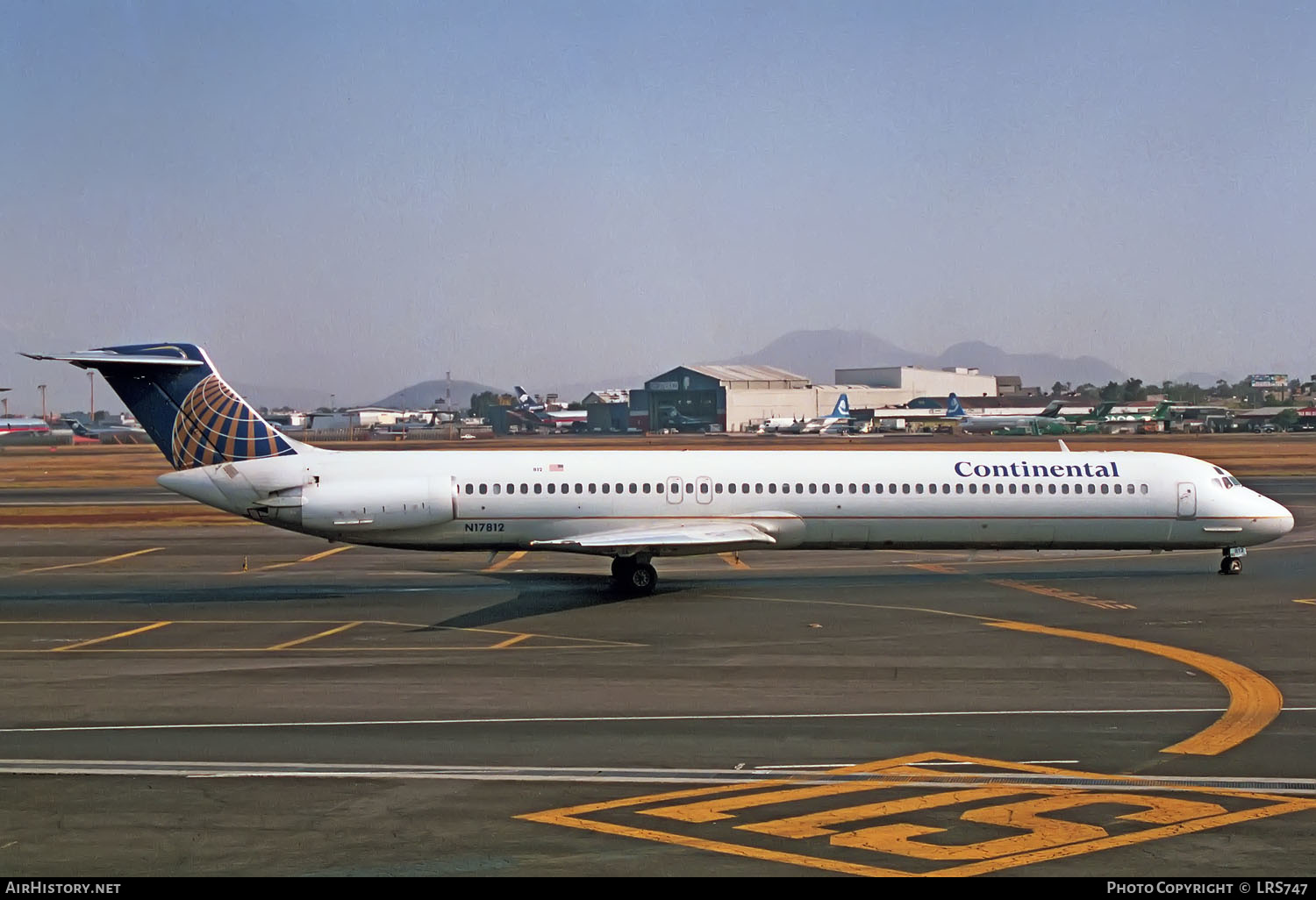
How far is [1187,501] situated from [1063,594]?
15.8 ft

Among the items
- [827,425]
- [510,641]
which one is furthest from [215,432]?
[827,425]

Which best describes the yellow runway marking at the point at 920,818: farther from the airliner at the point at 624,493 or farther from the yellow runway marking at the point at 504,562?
the yellow runway marking at the point at 504,562

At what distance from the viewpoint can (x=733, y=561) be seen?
36719 mm

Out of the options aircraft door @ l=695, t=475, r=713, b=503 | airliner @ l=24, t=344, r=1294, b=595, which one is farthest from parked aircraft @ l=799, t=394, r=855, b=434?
aircraft door @ l=695, t=475, r=713, b=503

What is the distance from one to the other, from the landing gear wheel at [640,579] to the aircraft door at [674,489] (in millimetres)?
1760

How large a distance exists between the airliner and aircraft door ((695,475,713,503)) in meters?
0.04

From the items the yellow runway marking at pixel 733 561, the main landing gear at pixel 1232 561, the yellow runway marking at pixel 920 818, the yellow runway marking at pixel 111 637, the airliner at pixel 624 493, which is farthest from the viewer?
the yellow runway marking at pixel 733 561

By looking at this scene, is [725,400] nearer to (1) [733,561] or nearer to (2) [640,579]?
(1) [733,561]

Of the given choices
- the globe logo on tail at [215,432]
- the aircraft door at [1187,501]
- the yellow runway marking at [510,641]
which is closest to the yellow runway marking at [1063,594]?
the aircraft door at [1187,501]

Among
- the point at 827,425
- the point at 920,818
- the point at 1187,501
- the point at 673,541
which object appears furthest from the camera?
the point at 827,425

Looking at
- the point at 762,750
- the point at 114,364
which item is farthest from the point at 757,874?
the point at 114,364

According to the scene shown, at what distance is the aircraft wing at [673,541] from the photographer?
27953 millimetres

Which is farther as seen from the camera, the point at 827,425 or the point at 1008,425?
the point at 827,425

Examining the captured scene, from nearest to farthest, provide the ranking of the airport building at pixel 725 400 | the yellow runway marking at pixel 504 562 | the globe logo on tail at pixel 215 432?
1. the globe logo on tail at pixel 215 432
2. the yellow runway marking at pixel 504 562
3. the airport building at pixel 725 400
